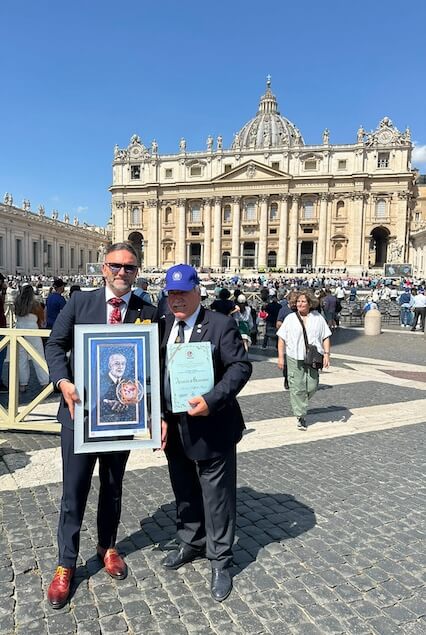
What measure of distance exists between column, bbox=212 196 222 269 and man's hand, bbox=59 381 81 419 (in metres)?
67.5

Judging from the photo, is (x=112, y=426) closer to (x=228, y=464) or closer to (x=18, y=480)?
(x=228, y=464)

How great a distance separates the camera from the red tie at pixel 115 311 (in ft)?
8.87

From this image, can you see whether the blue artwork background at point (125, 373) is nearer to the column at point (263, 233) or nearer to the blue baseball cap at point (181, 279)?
the blue baseball cap at point (181, 279)

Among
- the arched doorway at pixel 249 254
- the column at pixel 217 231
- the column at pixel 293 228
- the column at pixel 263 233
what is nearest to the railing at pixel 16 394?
the column at pixel 263 233

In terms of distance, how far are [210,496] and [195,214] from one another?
7162 centimetres

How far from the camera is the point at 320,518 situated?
363 cm

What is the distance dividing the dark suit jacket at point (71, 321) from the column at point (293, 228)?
6644 cm

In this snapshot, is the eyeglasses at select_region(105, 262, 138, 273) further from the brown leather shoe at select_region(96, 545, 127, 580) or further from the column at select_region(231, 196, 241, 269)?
the column at select_region(231, 196, 241, 269)

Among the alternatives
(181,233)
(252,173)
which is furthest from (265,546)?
(181,233)

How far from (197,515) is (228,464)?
20.5 inches

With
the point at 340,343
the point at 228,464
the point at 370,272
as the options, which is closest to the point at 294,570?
the point at 228,464

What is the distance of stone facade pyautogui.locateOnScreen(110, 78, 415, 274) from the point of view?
64.4 m

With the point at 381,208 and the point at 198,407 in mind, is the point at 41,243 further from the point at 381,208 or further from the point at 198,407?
the point at 198,407

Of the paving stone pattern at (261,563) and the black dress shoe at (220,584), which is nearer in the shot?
the paving stone pattern at (261,563)
